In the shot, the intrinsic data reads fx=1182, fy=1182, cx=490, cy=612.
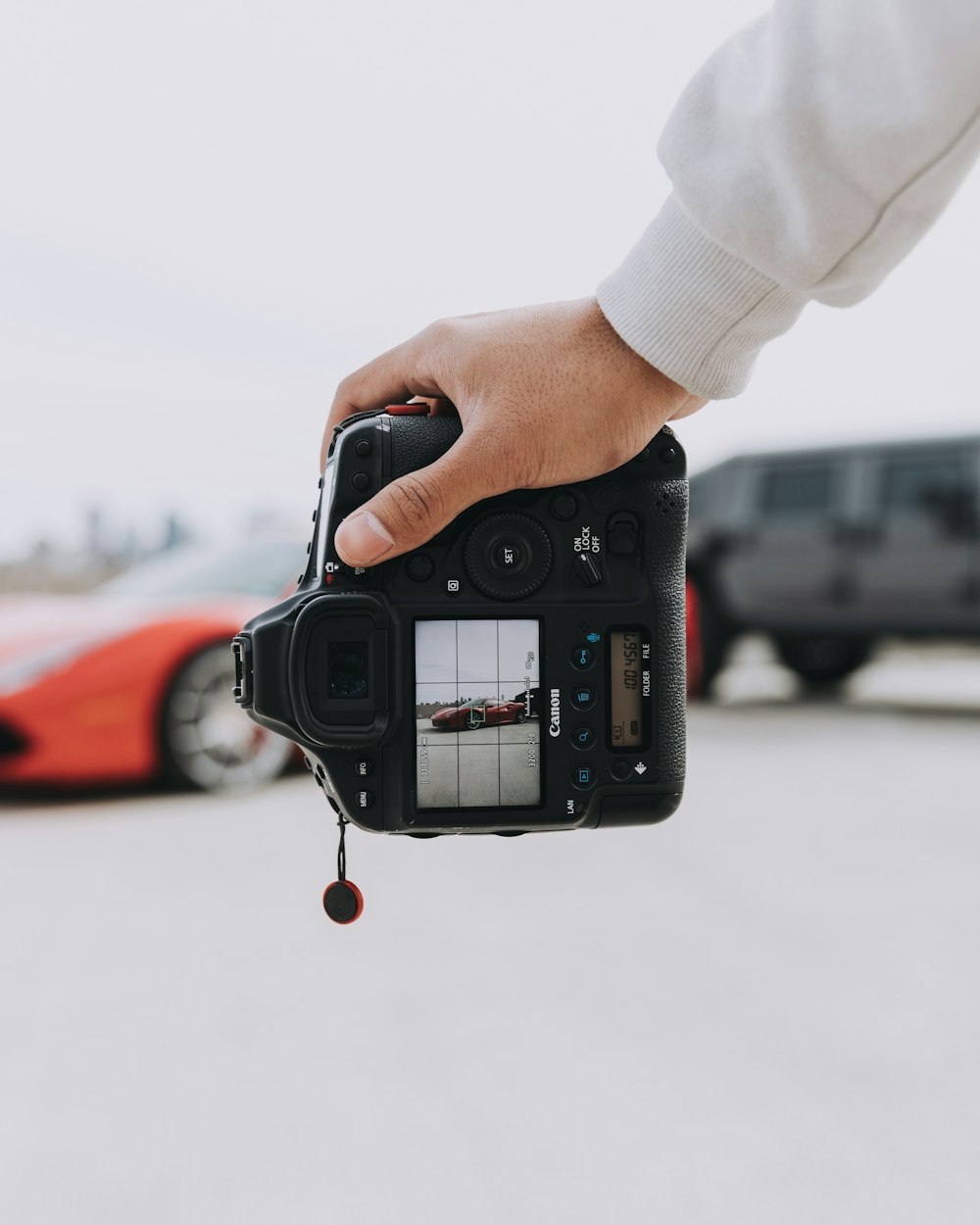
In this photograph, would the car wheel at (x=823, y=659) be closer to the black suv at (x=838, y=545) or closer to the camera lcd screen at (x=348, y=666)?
the black suv at (x=838, y=545)

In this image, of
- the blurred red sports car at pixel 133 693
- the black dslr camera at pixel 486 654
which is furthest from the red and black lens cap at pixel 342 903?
the blurred red sports car at pixel 133 693

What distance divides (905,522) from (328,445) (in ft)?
24.3

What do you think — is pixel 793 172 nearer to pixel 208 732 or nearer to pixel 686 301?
pixel 686 301

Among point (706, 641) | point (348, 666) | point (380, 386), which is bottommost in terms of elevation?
point (706, 641)

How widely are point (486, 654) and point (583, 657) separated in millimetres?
84

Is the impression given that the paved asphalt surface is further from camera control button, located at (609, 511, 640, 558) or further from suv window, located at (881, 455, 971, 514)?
suv window, located at (881, 455, 971, 514)

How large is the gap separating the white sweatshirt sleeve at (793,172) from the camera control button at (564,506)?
127mm

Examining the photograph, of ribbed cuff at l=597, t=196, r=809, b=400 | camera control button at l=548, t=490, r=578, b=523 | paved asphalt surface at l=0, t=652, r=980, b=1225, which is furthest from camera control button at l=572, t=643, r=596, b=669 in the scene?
paved asphalt surface at l=0, t=652, r=980, b=1225

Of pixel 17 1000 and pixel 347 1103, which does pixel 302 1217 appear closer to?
pixel 347 1103

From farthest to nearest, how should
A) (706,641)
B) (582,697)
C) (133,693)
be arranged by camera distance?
(706,641) → (133,693) → (582,697)

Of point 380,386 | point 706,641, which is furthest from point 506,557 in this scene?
point 706,641

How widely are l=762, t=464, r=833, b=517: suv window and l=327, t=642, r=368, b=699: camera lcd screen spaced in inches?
300

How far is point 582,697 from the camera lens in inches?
37.7

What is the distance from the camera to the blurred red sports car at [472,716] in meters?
0.92
